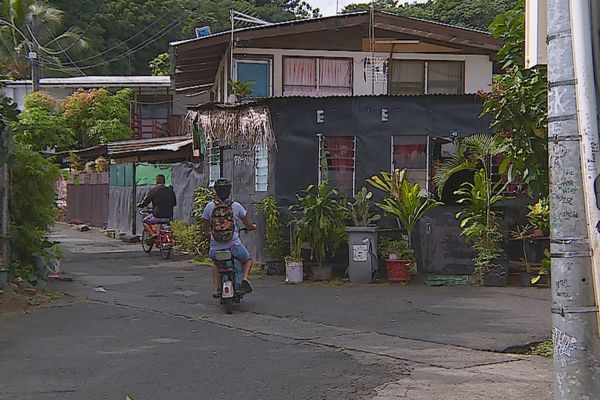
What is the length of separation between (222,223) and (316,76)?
9452 mm

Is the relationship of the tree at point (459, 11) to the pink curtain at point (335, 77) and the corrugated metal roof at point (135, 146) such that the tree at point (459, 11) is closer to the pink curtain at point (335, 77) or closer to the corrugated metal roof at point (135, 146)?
the corrugated metal roof at point (135, 146)

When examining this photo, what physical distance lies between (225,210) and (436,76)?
10708 mm

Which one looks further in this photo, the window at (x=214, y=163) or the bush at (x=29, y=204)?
the window at (x=214, y=163)

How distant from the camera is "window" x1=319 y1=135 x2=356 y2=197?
14992 millimetres

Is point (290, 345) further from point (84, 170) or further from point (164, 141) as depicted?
point (84, 170)

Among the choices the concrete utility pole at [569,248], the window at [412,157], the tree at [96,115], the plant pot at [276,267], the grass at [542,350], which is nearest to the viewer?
the concrete utility pole at [569,248]

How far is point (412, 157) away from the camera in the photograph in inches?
590

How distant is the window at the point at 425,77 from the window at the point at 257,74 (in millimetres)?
3053

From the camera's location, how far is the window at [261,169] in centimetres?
1540

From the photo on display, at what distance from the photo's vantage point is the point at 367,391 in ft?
22.3

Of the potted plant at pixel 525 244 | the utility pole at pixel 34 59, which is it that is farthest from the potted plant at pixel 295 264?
the utility pole at pixel 34 59

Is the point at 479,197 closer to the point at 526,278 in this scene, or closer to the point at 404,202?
the point at 404,202

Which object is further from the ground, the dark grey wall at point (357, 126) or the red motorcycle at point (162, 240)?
the dark grey wall at point (357, 126)

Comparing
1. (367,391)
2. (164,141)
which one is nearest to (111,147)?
(164,141)
